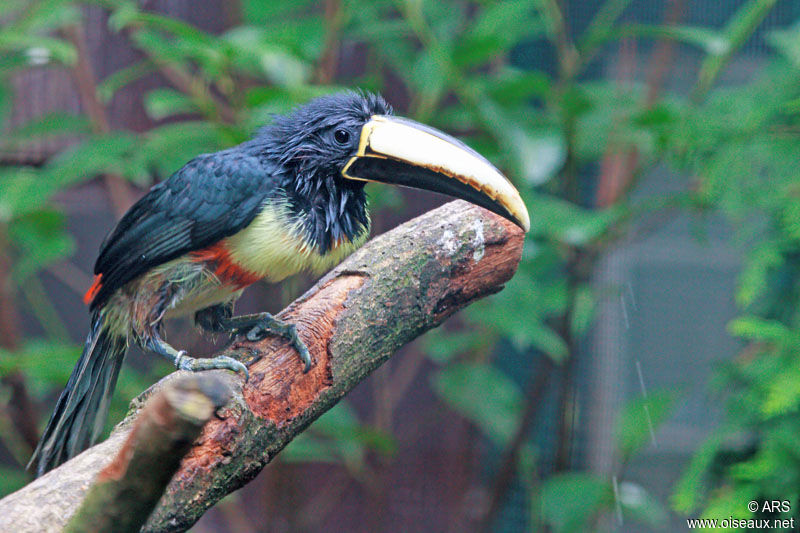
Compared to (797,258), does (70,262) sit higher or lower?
higher

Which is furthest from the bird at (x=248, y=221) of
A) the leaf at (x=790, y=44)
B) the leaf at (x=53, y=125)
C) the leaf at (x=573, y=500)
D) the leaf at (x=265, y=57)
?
the leaf at (x=573, y=500)

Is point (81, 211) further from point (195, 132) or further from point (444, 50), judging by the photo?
point (444, 50)

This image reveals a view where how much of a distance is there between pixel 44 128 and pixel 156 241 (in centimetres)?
91

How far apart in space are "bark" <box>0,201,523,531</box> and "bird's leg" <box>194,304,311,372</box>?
1cm

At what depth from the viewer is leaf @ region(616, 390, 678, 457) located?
1.99m

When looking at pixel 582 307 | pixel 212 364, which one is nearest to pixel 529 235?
pixel 582 307

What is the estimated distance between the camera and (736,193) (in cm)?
171

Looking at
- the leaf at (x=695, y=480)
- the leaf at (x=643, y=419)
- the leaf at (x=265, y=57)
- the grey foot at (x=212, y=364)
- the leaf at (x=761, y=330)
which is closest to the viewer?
the grey foot at (x=212, y=364)

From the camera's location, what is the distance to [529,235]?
196cm

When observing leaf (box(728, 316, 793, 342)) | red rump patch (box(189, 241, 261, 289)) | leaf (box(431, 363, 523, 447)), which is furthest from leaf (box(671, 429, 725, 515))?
red rump patch (box(189, 241, 261, 289))

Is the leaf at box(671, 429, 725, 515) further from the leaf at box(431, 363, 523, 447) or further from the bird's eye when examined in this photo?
the bird's eye

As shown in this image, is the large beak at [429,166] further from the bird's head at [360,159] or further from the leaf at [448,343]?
the leaf at [448,343]

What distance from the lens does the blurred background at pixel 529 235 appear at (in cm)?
170

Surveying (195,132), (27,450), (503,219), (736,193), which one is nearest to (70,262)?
(27,450)
